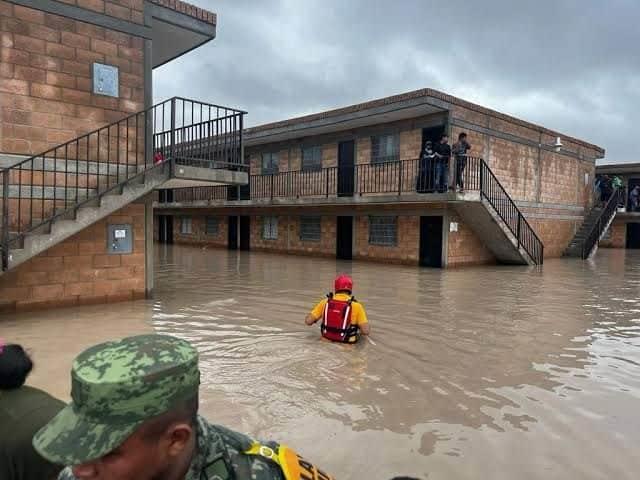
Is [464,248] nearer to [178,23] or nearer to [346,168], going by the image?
[346,168]

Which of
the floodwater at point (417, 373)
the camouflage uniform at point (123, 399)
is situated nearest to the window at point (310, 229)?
the floodwater at point (417, 373)

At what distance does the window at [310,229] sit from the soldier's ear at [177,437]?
19.0 metres

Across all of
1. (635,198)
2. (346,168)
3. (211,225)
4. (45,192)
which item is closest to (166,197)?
(211,225)

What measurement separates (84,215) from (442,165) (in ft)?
33.4

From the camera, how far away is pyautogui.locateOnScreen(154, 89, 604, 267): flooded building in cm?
1559

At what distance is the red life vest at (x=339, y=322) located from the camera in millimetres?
6020

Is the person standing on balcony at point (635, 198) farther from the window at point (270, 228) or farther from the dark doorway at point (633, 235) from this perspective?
the window at point (270, 228)

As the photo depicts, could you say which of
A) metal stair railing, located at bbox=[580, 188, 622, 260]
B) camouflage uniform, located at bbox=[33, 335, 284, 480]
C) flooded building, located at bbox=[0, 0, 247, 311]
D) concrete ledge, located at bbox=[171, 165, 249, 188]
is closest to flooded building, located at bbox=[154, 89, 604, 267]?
metal stair railing, located at bbox=[580, 188, 622, 260]

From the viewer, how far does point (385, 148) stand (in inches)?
683

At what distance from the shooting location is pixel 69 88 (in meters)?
8.00

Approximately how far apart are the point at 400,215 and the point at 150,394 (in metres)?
16.4

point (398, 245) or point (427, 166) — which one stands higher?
point (427, 166)

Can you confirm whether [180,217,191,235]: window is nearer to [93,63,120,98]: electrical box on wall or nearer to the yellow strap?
[93,63,120,98]: electrical box on wall

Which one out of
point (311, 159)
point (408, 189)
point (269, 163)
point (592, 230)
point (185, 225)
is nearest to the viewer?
point (408, 189)
